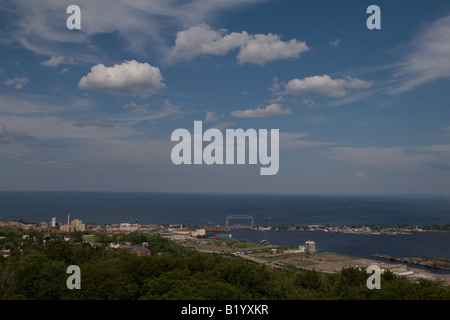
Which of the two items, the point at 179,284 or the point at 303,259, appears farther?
the point at 303,259

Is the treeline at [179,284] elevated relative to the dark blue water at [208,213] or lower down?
elevated

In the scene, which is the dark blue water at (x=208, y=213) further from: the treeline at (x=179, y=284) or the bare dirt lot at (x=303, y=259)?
the treeline at (x=179, y=284)

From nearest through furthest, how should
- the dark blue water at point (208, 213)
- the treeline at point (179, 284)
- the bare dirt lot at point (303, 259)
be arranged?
the treeline at point (179, 284)
the bare dirt lot at point (303, 259)
the dark blue water at point (208, 213)

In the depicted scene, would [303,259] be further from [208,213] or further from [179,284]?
[208,213]

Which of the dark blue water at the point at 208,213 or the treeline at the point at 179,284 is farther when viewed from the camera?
the dark blue water at the point at 208,213

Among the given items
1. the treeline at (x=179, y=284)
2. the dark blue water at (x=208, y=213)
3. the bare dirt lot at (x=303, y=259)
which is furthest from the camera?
the dark blue water at (x=208, y=213)

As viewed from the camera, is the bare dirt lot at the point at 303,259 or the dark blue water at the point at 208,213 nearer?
the bare dirt lot at the point at 303,259

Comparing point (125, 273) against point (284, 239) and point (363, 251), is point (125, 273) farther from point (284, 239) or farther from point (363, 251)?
point (284, 239)

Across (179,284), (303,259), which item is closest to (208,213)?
(303,259)

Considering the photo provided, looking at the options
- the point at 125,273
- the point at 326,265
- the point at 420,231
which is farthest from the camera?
the point at 420,231

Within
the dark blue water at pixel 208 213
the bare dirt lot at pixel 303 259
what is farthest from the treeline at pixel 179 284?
the dark blue water at pixel 208 213
